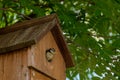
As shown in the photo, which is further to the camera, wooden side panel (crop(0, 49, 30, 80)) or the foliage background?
the foliage background

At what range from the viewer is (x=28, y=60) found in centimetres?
281

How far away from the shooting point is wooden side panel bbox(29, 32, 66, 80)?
2.87 meters

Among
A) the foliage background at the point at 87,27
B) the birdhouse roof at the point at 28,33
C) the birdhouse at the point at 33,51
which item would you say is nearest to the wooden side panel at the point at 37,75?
the birdhouse at the point at 33,51

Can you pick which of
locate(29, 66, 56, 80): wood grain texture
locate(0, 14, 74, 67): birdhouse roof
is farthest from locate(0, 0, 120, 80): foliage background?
locate(29, 66, 56, 80): wood grain texture

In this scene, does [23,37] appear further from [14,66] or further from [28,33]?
[14,66]

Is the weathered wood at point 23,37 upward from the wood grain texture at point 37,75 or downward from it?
upward

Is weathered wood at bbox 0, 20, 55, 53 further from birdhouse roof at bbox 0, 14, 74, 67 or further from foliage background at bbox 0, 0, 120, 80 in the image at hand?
foliage background at bbox 0, 0, 120, 80

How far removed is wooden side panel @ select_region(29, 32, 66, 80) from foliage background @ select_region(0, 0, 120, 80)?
0.64 meters

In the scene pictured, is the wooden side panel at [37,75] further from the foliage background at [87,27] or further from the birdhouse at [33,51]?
the foliage background at [87,27]

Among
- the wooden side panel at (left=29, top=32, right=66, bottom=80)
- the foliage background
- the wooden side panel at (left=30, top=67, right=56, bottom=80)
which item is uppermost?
the foliage background

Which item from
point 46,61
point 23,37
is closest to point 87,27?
point 46,61

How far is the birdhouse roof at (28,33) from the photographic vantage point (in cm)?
284

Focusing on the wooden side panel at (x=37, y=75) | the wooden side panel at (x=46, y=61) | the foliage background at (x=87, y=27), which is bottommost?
the wooden side panel at (x=37, y=75)

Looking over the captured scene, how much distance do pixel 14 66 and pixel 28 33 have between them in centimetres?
24
